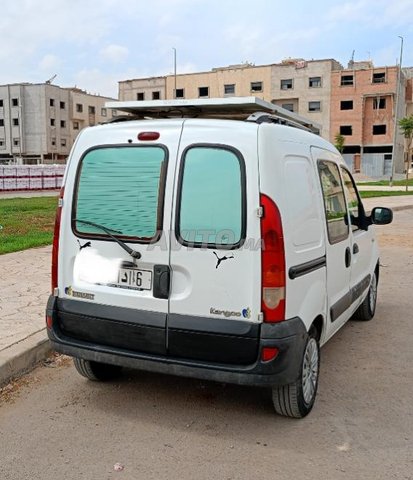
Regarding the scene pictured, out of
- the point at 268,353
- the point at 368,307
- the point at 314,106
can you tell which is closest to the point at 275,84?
the point at 314,106

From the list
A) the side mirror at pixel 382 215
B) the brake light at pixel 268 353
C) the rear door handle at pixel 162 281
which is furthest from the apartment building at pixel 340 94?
the brake light at pixel 268 353

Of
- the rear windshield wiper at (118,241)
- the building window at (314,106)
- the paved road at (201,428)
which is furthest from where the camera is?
the building window at (314,106)

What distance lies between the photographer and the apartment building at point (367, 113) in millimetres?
63594

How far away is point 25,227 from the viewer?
13164 millimetres

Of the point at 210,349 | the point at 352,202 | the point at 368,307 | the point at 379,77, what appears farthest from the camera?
the point at 379,77

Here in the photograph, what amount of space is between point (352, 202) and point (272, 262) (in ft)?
7.38

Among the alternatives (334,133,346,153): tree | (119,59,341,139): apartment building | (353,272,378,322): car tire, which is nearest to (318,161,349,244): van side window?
(353,272,378,322): car tire

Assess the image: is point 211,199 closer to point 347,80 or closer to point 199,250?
point 199,250

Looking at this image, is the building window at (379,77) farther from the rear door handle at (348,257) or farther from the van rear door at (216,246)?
the van rear door at (216,246)

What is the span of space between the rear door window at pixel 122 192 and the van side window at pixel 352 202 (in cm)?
204

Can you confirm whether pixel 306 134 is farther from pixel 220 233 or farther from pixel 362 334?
pixel 362 334

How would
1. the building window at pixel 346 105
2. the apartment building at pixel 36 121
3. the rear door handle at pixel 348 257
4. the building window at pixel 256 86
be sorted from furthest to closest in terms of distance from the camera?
the apartment building at pixel 36 121
the building window at pixel 256 86
the building window at pixel 346 105
the rear door handle at pixel 348 257

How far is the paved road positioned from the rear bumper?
41 cm

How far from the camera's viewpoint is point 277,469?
3008mm
